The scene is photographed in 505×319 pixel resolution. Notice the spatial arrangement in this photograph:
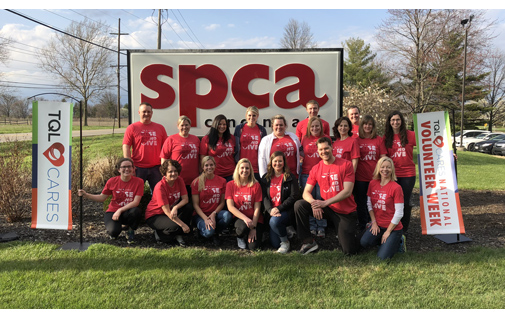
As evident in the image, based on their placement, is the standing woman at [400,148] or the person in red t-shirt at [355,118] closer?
the standing woman at [400,148]

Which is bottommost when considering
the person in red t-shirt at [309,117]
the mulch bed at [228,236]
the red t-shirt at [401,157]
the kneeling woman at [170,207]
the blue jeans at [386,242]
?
the mulch bed at [228,236]

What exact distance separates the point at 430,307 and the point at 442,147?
2.50m

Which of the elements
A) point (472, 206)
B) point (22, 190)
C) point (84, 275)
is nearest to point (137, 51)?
point (22, 190)

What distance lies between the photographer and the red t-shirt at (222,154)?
16.5ft

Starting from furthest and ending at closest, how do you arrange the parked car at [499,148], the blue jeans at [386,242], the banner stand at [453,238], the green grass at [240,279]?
the parked car at [499,148] → the banner stand at [453,238] → the blue jeans at [386,242] → the green grass at [240,279]

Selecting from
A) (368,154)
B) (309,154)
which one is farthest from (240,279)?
(368,154)

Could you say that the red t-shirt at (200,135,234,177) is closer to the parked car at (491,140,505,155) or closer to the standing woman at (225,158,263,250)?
the standing woman at (225,158,263,250)

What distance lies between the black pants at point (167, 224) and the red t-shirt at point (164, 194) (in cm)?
8

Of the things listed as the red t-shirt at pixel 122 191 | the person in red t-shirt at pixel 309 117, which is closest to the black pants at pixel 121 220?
the red t-shirt at pixel 122 191

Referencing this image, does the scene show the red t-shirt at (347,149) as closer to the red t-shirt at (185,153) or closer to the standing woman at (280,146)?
the standing woman at (280,146)

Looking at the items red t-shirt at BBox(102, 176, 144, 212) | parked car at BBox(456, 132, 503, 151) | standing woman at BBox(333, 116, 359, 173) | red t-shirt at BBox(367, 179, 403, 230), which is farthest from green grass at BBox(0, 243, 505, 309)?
parked car at BBox(456, 132, 503, 151)

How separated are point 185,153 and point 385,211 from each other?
108 inches

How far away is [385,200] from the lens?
4262mm

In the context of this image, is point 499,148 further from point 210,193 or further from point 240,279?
point 240,279
